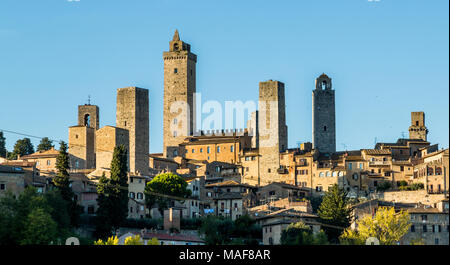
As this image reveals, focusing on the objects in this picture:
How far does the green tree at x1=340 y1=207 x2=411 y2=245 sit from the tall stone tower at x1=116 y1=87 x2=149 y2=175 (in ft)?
108

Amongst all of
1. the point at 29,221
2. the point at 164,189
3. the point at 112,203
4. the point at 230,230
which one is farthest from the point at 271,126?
the point at 29,221

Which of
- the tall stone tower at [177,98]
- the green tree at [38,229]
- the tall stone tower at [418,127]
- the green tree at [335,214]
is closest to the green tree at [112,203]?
the green tree at [38,229]

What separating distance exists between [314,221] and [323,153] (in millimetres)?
26929

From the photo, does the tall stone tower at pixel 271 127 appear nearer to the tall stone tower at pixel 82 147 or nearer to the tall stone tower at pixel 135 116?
the tall stone tower at pixel 135 116

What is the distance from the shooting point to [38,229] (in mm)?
56500

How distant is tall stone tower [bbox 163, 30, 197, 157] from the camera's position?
348 feet

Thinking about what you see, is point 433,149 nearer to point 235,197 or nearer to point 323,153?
point 323,153

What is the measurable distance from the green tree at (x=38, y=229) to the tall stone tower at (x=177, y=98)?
152ft

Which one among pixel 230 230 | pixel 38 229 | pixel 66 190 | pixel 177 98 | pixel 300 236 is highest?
pixel 177 98

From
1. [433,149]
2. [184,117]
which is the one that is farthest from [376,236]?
[184,117]

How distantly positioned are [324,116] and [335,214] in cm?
3157

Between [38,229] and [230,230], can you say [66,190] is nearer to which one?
[38,229]

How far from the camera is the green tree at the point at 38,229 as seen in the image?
55.7 m

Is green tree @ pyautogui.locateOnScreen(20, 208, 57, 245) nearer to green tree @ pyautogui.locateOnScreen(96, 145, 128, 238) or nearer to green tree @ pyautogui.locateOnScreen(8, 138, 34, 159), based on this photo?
green tree @ pyautogui.locateOnScreen(96, 145, 128, 238)
